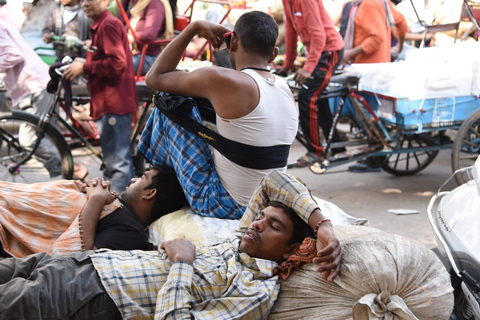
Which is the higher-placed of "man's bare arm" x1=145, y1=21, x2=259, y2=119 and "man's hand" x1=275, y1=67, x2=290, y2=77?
"man's bare arm" x1=145, y1=21, x2=259, y2=119

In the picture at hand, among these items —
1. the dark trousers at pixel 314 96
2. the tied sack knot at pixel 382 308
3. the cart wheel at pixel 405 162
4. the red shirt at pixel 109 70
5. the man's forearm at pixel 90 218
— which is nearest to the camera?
the tied sack knot at pixel 382 308

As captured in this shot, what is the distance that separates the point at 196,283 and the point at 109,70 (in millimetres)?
2789

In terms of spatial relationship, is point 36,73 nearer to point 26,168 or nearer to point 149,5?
point 26,168

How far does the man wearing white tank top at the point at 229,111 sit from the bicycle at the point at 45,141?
7.03 feet

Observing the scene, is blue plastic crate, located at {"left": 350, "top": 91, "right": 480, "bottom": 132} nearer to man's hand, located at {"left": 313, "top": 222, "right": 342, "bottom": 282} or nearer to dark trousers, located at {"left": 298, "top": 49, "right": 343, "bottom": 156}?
dark trousers, located at {"left": 298, "top": 49, "right": 343, "bottom": 156}

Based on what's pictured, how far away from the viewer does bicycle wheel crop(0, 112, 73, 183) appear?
193 inches

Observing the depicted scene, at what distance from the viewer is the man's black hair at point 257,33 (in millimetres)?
2838

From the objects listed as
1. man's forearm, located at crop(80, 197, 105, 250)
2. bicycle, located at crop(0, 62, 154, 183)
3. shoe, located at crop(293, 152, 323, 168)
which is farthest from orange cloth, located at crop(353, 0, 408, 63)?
man's forearm, located at crop(80, 197, 105, 250)

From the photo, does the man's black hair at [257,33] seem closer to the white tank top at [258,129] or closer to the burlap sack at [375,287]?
the white tank top at [258,129]

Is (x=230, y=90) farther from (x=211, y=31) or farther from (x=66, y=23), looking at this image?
(x=66, y=23)

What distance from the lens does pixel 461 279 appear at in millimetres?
2361

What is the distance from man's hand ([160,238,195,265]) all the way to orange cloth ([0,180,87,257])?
0.56 metres

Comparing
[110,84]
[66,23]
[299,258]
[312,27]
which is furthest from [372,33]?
[299,258]

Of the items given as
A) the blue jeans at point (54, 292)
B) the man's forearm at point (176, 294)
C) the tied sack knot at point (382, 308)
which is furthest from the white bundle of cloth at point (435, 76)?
the blue jeans at point (54, 292)
